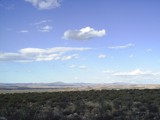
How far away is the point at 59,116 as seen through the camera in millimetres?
18656

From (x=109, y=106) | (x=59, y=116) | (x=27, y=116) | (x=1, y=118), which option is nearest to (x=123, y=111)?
(x=109, y=106)

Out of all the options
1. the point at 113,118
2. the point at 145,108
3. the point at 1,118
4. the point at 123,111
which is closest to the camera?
the point at 1,118

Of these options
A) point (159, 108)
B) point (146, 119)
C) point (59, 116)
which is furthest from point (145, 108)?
point (59, 116)

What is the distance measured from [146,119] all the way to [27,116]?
6.42 metres

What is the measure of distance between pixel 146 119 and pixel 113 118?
180 centimetres

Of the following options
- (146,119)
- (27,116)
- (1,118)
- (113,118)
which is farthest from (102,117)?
(1,118)

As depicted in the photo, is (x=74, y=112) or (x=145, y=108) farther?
(x=145, y=108)

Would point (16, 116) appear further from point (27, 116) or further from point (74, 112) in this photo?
point (74, 112)

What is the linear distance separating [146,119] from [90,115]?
309cm

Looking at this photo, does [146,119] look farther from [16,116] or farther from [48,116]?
[16,116]

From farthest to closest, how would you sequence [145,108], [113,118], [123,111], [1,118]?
[145,108]
[123,111]
[113,118]
[1,118]

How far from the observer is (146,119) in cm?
1816

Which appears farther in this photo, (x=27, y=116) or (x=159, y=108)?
(x=159, y=108)

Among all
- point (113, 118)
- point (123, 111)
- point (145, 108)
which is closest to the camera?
point (113, 118)
